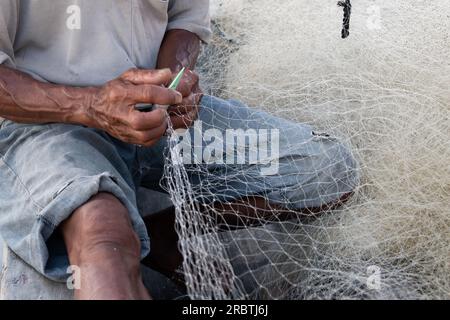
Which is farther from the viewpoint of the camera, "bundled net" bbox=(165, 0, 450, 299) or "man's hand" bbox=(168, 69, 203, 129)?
"man's hand" bbox=(168, 69, 203, 129)

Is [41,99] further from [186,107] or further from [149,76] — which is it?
[186,107]

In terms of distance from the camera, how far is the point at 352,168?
2236 millimetres

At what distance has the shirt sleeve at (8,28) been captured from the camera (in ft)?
6.16

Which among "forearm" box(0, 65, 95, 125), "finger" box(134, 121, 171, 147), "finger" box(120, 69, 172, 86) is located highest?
"finger" box(120, 69, 172, 86)

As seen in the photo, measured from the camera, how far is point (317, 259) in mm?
2061

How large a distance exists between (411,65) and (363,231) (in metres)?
0.74

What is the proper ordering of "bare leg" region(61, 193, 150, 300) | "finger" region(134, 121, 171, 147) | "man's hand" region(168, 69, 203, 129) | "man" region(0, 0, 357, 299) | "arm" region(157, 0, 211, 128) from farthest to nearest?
"arm" region(157, 0, 211, 128)
"man's hand" region(168, 69, 203, 129)
"finger" region(134, 121, 171, 147)
"man" region(0, 0, 357, 299)
"bare leg" region(61, 193, 150, 300)

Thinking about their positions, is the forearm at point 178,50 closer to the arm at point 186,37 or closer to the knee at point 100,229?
the arm at point 186,37

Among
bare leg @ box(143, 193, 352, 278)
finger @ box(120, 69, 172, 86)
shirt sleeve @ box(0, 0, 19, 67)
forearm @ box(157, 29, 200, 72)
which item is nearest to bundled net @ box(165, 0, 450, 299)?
bare leg @ box(143, 193, 352, 278)

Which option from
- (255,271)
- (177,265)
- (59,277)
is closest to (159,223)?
(177,265)

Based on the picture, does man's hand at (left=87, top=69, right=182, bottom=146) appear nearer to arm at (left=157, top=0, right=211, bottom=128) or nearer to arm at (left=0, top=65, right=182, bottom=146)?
arm at (left=0, top=65, right=182, bottom=146)

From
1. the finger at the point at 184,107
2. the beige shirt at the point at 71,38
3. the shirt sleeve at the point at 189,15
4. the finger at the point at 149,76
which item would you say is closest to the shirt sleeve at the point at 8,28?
the beige shirt at the point at 71,38

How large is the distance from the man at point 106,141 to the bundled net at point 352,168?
0.07 meters

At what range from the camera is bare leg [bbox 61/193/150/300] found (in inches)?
59.6
